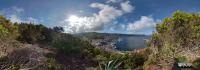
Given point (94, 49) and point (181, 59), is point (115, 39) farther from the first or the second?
point (181, 59)

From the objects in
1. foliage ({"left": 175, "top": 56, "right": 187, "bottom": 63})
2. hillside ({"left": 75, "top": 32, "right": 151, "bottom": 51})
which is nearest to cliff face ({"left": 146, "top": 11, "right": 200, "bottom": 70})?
foliage ({"left": 175, "top": 56, "right": 187, "bottom": 63})

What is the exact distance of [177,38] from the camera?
24.6m

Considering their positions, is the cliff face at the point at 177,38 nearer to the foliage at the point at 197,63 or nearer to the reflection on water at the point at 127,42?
the foliage at the point at 197,63

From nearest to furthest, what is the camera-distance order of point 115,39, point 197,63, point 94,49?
point 197,63 → point 94,49 → point 115,39

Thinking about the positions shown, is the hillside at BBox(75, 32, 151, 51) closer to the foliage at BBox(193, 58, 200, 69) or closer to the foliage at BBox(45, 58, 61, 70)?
the foliage at BBox(193, 58, 200, 69)

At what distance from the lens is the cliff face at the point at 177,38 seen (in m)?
23.7

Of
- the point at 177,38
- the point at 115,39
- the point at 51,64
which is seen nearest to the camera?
the point at 51,64

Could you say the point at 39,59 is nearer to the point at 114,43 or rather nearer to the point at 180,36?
the point at 180,36

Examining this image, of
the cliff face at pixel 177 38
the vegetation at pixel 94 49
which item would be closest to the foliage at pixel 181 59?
the vegetation at pixel 94 49

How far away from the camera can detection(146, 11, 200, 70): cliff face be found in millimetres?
23695

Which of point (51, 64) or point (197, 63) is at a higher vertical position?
point (51, 64)

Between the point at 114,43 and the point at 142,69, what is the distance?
13.2 metres

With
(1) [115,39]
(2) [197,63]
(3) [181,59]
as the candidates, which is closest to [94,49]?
(3) [181,59]

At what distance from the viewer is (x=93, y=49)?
2666cm
